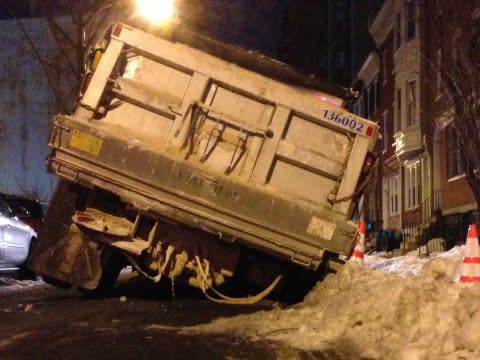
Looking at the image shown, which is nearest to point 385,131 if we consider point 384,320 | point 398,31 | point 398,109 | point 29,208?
point 398,109

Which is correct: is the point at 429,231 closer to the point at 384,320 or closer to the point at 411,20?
the point at 411,20

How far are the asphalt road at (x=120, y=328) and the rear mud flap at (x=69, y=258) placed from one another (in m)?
0.44

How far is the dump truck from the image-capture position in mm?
8234

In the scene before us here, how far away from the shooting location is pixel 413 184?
2784cm

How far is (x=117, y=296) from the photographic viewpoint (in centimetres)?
1044

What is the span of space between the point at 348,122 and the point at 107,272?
346 cm

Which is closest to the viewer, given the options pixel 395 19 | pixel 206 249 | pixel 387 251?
pixel 206 249

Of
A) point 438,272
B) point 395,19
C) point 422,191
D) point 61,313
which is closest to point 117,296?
point 61,313

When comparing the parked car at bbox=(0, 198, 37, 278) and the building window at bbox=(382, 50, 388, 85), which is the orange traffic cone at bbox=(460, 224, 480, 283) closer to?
the parked car at bbox=(0, 198, 37, 278)

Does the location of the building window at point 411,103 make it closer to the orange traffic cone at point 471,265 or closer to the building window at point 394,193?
the building window at point 394,193

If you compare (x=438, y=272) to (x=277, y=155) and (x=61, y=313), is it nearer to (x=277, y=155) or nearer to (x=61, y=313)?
(x=277, y=155)

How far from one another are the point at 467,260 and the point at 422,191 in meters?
18.4

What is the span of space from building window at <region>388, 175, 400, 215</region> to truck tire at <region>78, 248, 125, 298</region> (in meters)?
21.7

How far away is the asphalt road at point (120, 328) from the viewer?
21.2 ft
